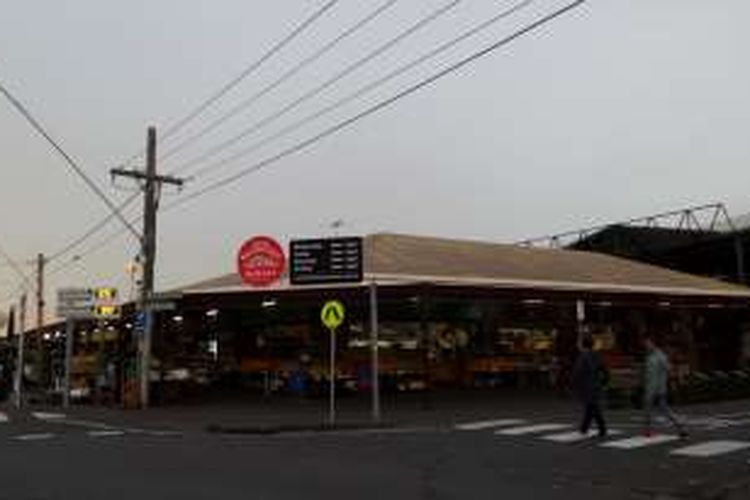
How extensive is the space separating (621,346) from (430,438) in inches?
903

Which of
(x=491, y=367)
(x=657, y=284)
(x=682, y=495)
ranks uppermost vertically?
(x=657, y=284)

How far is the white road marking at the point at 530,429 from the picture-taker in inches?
987

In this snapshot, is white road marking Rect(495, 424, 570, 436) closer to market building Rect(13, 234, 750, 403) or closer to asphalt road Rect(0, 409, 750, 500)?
asphalt road Rect(0, 409, 750, 500)

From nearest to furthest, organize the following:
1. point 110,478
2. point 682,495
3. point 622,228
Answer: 1. point 682,495
2. point 110,478
3. point 622,228

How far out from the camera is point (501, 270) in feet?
144

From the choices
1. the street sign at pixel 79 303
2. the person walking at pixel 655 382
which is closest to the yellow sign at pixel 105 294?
the street sign at pixel 79 303

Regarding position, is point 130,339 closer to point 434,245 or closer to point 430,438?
point 434,245

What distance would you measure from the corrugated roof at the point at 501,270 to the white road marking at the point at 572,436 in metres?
13.4

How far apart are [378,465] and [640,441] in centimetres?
565

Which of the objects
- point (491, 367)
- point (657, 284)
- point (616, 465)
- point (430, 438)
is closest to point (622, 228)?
point (657, 284)

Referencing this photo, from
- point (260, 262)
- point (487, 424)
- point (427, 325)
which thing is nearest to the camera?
point (487, 424)

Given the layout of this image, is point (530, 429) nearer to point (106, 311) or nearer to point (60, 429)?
point (60, 429)

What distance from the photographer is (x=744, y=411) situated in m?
31.8

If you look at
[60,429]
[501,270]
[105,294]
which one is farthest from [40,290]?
[60,429]
